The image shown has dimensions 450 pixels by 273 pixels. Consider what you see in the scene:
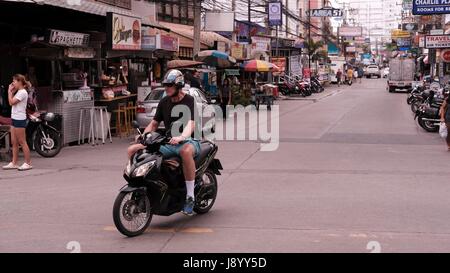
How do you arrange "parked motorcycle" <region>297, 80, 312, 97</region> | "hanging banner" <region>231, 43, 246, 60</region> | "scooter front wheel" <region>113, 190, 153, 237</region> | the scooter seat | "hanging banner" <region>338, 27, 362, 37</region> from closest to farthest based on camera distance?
"scooter front wheel" <region>113, 190, 153, 237</region> → the scooter seat → "hanging banner" <region>231, 43, 246, 60</region> → "parked motorcycle" <region>297, 80, 312, 97</region> → "hanging banner" <region>338, 27, 362, 37</region>

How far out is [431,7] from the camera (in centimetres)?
2200

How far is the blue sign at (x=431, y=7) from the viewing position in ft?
71.3

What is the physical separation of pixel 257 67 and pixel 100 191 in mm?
22649

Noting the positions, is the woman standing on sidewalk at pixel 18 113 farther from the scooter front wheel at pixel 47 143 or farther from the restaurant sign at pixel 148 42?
the restaurant sign at pixel 148 42

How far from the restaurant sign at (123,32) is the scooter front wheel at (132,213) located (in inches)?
398

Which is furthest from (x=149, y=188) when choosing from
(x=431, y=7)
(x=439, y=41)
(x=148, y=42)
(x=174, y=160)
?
(x=439, y=41)

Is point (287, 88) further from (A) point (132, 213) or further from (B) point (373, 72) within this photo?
(B) point (373, 72)

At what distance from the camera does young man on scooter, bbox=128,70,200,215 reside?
696 centimetres

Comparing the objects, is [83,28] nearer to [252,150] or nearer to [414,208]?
[252,150]

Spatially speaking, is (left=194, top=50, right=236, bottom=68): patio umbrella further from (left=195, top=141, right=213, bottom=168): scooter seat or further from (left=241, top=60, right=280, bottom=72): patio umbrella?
(left=195, top=141, right=213, bottom=168): scooter seat

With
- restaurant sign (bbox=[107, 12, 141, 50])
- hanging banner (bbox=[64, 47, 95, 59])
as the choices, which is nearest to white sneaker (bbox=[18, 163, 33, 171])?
hanging banner (bbox=[64, 47, 95, 59])

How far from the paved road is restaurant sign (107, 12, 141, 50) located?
3.07 meters

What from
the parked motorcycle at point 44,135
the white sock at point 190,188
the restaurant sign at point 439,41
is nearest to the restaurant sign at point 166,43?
the parked motorcycle at point 44,135

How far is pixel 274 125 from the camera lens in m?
21.1
